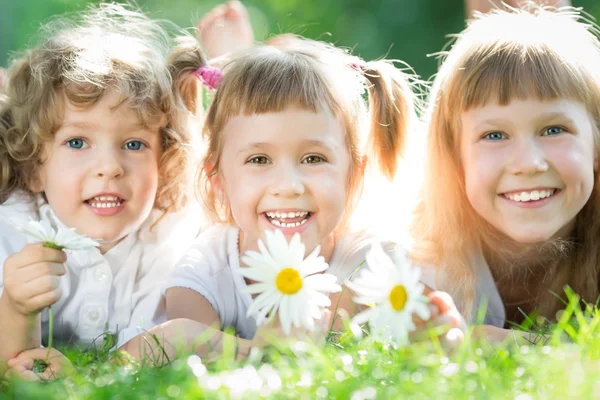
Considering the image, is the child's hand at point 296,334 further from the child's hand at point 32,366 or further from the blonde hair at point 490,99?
the blonde hair at point 490,99

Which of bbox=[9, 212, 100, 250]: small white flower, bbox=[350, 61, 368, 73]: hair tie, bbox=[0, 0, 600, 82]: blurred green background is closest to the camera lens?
bbox=[9, 212, 100, 250]: small white flower

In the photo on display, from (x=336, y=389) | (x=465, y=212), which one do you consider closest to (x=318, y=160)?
(x=465, y=212)

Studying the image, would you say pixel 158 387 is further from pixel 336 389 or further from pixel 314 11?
pixel 314 11

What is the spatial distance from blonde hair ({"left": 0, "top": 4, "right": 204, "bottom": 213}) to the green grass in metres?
1.05

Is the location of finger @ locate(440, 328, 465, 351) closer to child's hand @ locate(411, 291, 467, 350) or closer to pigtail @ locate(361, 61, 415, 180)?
child's hand @ locate(411, 291, 467, 350)

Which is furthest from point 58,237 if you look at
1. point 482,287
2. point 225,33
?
point 225,33

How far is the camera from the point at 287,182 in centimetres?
276

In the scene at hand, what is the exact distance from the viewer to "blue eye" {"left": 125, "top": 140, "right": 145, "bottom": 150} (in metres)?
3.11

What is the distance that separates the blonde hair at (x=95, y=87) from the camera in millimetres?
3051

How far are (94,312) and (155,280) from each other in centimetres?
25

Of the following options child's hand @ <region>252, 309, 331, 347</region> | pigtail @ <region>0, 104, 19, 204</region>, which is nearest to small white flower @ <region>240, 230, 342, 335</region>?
child's hand @ <region>252, 309, 331, 347</region>

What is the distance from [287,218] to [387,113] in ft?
1.86

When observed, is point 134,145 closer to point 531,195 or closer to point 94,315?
point 94,315

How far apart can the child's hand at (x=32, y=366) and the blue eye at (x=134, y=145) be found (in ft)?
2.71
